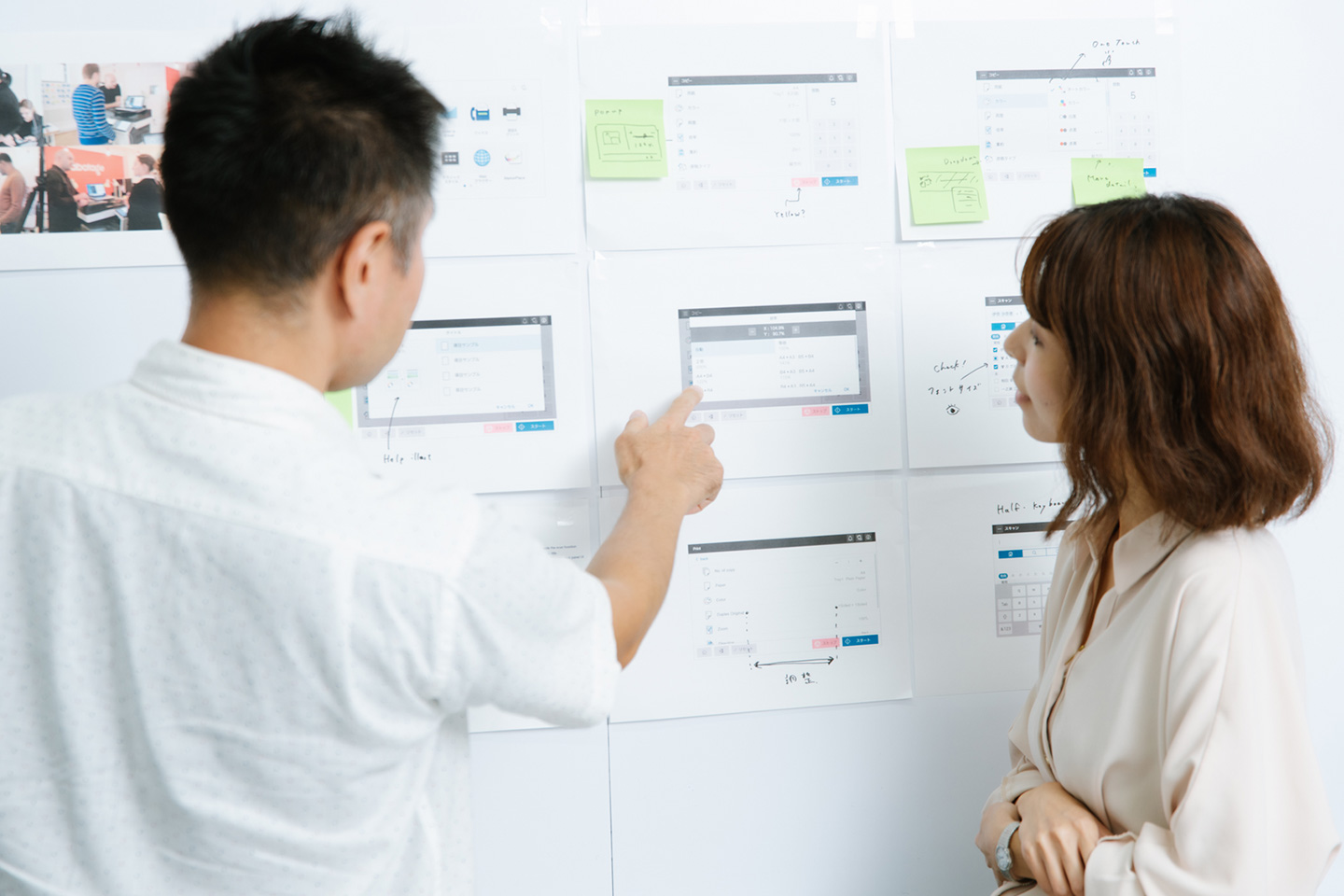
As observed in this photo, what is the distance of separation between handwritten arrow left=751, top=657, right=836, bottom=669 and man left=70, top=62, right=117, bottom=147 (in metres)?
1.05

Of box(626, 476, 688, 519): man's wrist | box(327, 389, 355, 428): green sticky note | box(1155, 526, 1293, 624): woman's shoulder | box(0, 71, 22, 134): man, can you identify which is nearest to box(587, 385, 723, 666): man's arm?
box(626, 476, 688, 519): man's wrist

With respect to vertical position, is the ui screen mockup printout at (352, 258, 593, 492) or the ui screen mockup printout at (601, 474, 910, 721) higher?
the ui screen mockup printout at (352, 258, 593, 492)

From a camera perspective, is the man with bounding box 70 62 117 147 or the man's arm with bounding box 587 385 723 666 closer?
the man's arm with bounding box 587 385 723 666

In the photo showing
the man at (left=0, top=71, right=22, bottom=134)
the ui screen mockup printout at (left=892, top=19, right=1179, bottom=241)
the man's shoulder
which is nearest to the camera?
the man's shoulder

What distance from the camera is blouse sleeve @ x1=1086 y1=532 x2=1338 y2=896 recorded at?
738 millimetres

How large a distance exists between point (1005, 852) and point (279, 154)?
0.92 m

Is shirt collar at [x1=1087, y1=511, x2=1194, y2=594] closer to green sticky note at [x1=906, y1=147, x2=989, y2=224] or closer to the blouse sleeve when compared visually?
the blouse sleeve

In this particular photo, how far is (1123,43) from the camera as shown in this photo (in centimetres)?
121

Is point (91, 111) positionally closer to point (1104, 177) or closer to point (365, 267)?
point (365, 267)

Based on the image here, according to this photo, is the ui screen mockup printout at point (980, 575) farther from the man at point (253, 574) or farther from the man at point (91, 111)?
the man at point (91, 111)

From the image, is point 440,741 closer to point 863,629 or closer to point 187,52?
point 863,629

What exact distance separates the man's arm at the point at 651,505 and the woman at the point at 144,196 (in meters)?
0.64

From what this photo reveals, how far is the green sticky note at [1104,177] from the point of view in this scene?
1.21m

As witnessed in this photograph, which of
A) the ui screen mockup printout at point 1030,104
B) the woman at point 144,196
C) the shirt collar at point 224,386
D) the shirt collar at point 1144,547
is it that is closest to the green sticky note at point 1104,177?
the ui screen mockup printout at point 1030,104
